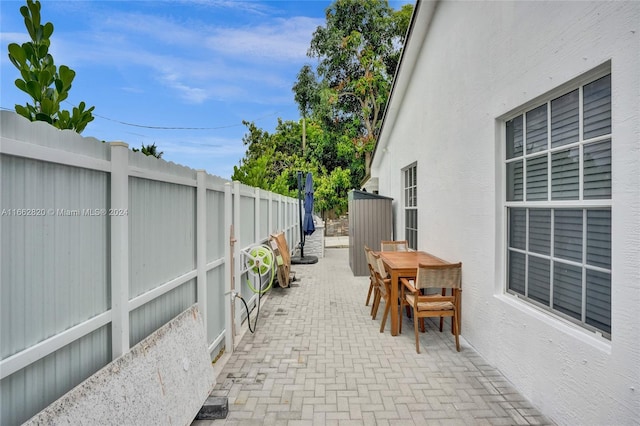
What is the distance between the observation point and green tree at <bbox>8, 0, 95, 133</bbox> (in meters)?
2.81

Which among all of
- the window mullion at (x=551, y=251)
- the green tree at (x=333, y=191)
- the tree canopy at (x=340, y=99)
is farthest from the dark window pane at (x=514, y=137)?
the green tree at (x=333, y=191)

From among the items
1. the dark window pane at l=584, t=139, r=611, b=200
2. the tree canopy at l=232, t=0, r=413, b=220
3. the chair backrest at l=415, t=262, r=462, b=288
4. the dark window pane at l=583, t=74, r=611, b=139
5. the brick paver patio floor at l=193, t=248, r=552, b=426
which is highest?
→ the tree canopy at l=232, t=0, r=413, b=220

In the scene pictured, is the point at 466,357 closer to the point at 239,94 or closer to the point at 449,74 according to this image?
the point at 449,74

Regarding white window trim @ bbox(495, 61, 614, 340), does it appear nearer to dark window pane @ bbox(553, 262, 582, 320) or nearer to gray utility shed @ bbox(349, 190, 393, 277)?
dark window pane @ bbox(553, 262, 582, 320)

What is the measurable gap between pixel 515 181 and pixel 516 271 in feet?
3.03

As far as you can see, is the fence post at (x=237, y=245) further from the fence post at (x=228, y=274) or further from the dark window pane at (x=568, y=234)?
the dark window pane at (x=568, y=234)

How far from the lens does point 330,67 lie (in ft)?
65.3

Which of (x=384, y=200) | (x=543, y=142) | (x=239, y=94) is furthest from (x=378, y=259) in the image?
(x=239, y=94)

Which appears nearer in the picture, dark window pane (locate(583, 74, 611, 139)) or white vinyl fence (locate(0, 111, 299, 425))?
white vinyl fence (locate(0, 111, 299, 425))

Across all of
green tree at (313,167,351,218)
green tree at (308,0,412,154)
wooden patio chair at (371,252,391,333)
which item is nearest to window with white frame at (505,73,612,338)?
wooden patio chair at (371,252,391,333)

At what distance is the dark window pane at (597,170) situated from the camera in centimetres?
214

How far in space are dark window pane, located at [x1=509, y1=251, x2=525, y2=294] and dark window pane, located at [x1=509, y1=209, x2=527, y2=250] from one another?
0.10 m

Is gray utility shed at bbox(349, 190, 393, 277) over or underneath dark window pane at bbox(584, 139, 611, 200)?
underneath

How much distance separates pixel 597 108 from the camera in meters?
2.23
